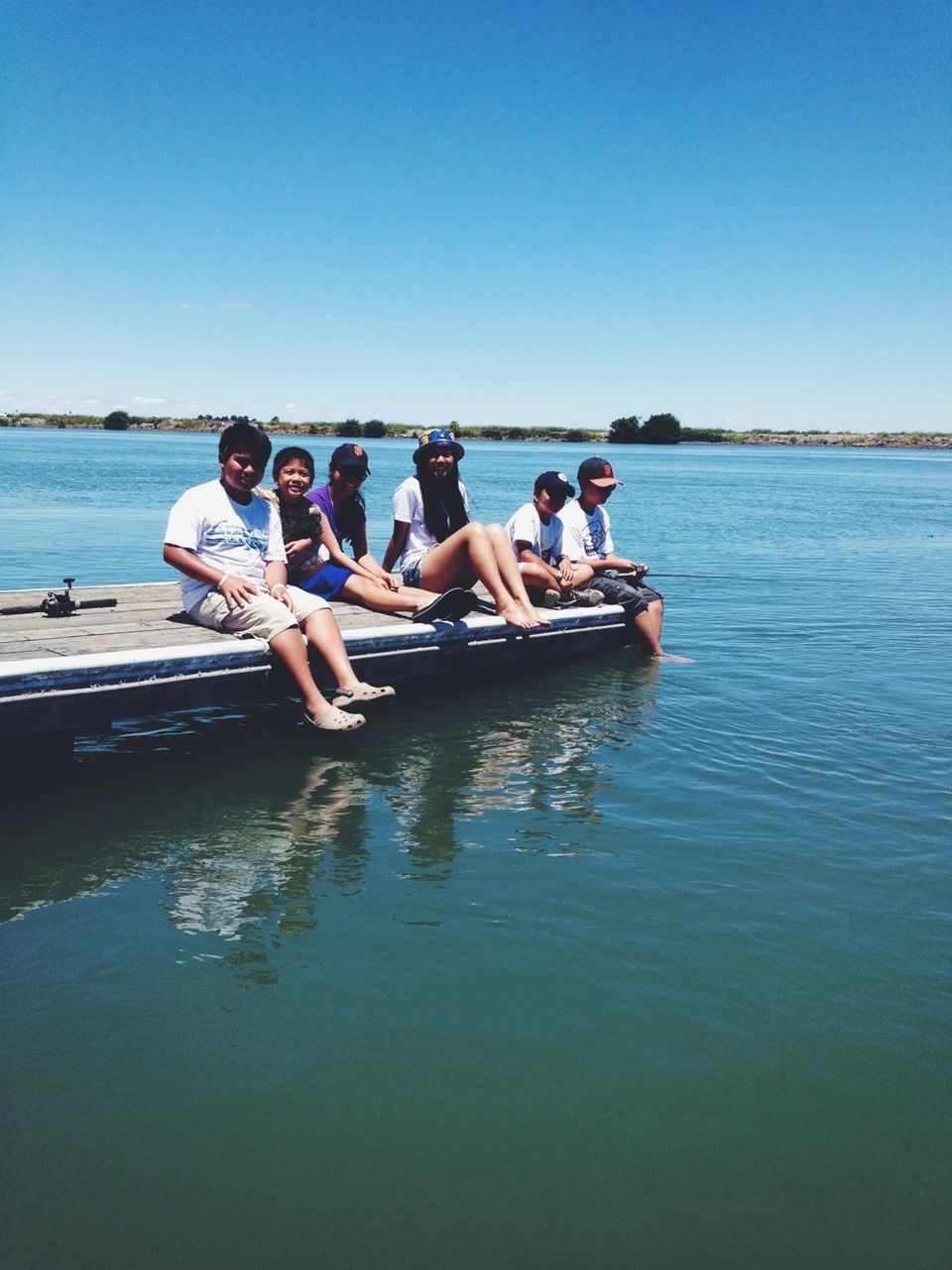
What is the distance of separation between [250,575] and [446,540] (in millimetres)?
1908

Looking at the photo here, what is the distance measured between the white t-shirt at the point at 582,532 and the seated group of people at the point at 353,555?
1 centimetres

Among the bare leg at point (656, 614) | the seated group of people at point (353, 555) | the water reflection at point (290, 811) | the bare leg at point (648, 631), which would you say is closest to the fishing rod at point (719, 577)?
the bare leg at point (656, 614)

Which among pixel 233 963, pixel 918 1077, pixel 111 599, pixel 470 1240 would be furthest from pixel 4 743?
pixel 918 1077

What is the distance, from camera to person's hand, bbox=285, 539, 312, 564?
7508mm

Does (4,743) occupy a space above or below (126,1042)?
above

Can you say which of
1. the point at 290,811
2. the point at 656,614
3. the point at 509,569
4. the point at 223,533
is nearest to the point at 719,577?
the point at 656,614

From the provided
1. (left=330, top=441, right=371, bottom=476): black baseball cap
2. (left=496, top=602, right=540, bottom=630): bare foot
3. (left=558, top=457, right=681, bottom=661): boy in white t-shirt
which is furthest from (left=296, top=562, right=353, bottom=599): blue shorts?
(left=558, top=457, right=681, bottom=661): boy in white t-shirt

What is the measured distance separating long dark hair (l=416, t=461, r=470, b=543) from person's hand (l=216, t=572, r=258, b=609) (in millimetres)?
2082

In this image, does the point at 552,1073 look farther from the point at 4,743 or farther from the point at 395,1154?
the point at 4,743

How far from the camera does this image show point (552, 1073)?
3.39m

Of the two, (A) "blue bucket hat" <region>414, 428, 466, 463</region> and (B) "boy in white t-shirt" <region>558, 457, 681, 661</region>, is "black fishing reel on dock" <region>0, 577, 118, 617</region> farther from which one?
(B) "boy in white t-shirt" <region>558, 457, 681, 661</region>

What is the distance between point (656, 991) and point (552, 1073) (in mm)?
666

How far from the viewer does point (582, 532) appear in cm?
981

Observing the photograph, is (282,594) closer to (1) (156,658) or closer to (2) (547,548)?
(1) (156,658)
